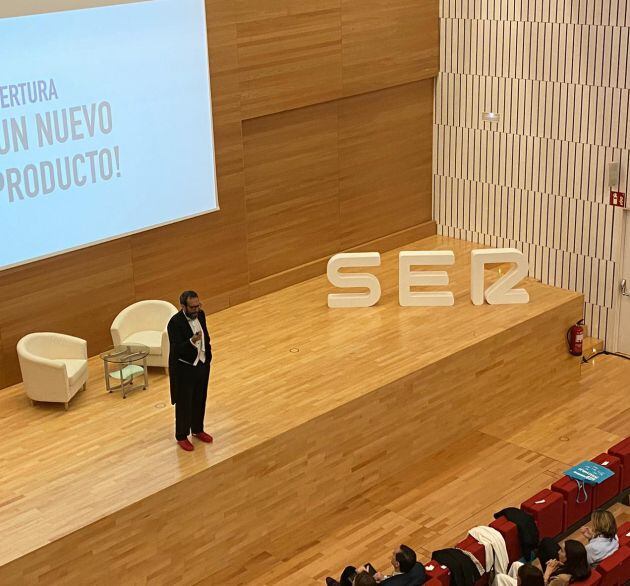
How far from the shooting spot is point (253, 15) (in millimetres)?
11430

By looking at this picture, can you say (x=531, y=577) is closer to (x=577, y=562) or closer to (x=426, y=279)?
(x=577, y=562)

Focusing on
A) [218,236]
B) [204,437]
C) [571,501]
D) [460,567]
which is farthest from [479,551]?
[218,236]

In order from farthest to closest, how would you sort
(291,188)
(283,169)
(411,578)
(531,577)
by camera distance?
(291,188) < (283,169) < (411,578) < (531,577)

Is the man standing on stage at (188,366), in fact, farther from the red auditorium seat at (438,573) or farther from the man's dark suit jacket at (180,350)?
the red auditorium seat at (438,573)

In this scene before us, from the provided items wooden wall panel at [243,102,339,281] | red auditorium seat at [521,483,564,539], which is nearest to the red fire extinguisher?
wooden wall panel at [243,102,339,281]

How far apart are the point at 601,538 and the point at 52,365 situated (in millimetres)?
4908

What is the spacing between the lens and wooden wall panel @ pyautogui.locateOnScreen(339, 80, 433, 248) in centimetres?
1295

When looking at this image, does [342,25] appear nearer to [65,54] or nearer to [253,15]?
[253,15]

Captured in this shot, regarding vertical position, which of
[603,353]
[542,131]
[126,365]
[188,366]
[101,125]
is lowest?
[603,353]

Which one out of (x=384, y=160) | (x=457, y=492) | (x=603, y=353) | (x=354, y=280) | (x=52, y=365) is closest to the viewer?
(x=52, y=365)

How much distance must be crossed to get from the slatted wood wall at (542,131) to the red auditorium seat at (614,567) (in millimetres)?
5158

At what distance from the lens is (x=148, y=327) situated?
11.1 meters

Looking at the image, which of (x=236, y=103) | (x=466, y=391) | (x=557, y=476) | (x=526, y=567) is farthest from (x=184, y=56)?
(x=526, y=567)

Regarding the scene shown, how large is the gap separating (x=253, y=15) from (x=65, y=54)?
2.23 meters
